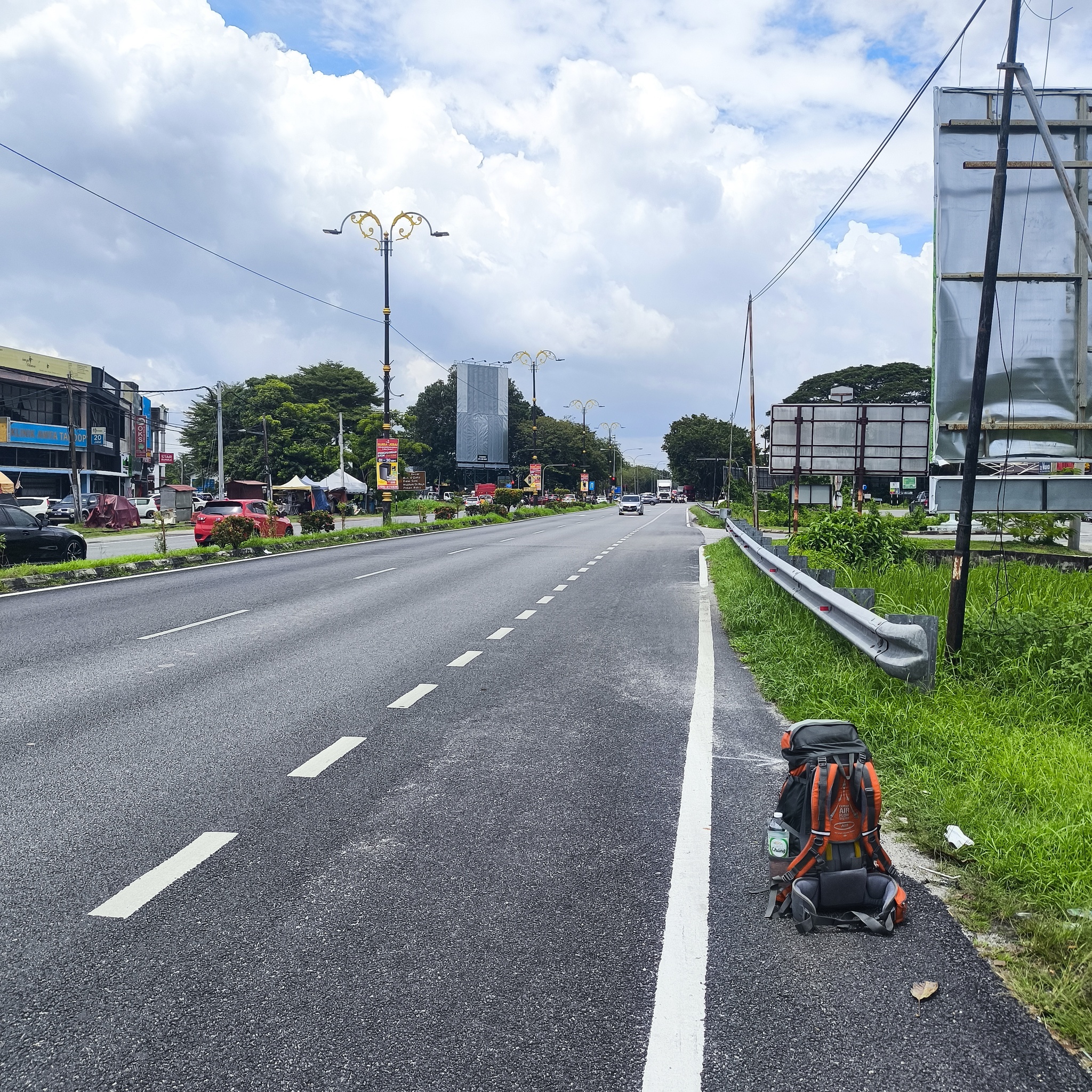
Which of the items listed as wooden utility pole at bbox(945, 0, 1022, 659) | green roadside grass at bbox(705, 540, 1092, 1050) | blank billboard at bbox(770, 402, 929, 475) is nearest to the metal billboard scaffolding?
wooden utility pole at bbox(945, 0, 1022, 659)

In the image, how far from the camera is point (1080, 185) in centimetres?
842

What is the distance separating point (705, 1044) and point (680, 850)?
1490 mm

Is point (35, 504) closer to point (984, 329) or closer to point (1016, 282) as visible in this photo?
point (1016, 282)

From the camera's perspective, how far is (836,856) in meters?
3.57

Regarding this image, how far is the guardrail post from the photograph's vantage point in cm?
616

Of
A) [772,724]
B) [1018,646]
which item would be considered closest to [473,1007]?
[772,724]

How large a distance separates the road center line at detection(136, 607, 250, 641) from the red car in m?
15.0

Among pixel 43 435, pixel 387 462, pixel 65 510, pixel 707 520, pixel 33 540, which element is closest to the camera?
pixel 33 540

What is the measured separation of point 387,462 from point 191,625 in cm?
2382

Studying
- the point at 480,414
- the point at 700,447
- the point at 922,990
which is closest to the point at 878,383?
the point at 700,447

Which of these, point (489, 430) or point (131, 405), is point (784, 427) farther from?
point (489, 430)

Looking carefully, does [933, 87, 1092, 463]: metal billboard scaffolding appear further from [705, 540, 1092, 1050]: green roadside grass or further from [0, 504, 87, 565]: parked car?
[0, 504, 87, 565]: parked car

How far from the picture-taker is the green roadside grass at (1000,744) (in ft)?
11.0

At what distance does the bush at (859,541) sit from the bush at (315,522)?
19588 mm
